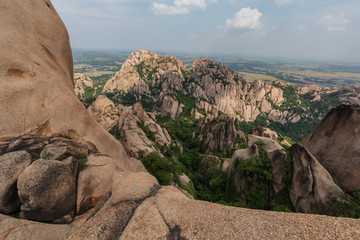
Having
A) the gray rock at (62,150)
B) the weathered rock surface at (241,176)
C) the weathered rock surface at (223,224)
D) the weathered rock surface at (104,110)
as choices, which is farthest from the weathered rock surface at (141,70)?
the weathered rock surface at (223,224)

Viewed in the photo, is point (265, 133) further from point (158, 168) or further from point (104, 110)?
point (104, 110)

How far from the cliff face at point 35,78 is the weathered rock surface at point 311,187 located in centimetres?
1889

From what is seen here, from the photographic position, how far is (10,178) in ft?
24.8

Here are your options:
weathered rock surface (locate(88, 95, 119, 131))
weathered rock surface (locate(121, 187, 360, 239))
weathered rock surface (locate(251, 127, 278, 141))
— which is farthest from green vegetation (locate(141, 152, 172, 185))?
weathered rock surface (locate(251, 127, 278, 141))

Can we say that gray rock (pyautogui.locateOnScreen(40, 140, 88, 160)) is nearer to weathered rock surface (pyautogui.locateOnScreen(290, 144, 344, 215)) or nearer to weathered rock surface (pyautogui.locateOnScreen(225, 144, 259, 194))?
weathered rock surface (pyautogui.locateOnScreen(225, 144, 259, 194))

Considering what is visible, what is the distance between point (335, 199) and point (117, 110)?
5238 cm

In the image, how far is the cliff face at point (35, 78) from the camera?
9617 mm

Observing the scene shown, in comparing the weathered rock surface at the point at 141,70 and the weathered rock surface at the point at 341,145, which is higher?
the weathered rock surface at the point at 141,70

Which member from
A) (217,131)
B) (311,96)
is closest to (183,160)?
(217,131)

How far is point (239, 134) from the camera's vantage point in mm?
46812

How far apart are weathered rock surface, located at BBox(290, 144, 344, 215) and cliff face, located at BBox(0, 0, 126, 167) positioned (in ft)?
62.0

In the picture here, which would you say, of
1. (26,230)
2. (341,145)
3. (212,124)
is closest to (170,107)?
(212,124)

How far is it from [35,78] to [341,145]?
29215 mm

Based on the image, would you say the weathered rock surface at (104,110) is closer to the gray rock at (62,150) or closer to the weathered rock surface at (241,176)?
the gray rock at (62,150)
